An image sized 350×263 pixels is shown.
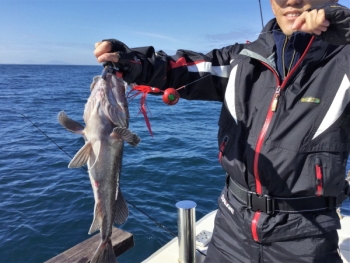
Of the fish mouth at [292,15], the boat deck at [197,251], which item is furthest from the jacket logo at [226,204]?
the boat deck at [197,251]

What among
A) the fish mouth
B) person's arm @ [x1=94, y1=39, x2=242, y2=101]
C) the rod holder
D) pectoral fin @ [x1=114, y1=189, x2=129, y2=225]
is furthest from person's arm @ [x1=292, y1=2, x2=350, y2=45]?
the rod holder

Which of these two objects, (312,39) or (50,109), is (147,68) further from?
(50,109)

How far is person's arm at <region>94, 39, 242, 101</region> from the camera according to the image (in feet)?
9.35

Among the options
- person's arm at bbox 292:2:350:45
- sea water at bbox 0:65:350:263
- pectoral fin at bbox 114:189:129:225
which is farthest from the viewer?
sea water at bbox 0:65:350:263

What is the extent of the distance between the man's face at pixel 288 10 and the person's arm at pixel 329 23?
1.55 feet

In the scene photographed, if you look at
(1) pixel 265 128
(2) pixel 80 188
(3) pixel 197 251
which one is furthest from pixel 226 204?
(2) pixel 80 188

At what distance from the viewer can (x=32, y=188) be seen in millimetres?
9039

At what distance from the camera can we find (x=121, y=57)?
2.58 metres

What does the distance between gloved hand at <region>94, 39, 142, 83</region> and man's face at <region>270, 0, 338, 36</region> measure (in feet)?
4.08

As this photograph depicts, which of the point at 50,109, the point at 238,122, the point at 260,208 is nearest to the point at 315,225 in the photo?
the point at 260,208

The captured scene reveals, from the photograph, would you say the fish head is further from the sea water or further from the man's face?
the man's face

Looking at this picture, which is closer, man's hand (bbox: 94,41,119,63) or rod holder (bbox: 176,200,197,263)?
man's hand (bbox: 94,41,119,63)

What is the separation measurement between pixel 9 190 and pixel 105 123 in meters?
7.52

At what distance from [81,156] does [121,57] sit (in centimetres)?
85
